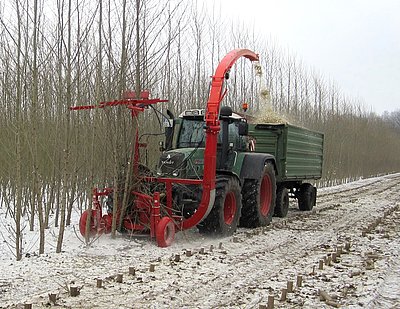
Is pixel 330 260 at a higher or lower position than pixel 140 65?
lower

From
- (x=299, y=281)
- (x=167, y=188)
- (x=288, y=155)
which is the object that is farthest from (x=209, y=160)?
(x=288, y=155)

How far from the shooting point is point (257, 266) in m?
5.98

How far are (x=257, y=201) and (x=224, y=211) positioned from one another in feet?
3.22

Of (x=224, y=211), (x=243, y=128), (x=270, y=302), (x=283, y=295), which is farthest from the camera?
(x=243, y=128)

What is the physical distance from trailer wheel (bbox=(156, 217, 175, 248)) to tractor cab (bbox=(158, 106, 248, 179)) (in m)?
1.08

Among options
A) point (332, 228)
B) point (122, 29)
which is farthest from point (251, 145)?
point (122, 29)

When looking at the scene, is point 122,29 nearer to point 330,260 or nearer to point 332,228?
point 330,260

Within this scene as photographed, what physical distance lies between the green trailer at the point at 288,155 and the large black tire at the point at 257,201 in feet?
2.20

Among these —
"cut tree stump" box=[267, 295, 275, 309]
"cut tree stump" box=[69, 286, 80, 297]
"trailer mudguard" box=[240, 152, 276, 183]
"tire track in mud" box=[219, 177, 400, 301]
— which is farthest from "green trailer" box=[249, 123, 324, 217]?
"cut tree stump" box=[69, 286, 80, 297]

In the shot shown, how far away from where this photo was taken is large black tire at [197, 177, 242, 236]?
749 centimetres

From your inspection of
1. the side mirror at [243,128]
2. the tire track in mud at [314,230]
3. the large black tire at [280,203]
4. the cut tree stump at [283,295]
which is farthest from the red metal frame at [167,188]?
the large black tire at [280,203]

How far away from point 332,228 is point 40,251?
5.54 meters

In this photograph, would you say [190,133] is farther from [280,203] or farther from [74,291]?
[74,291]

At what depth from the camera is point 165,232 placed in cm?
673
